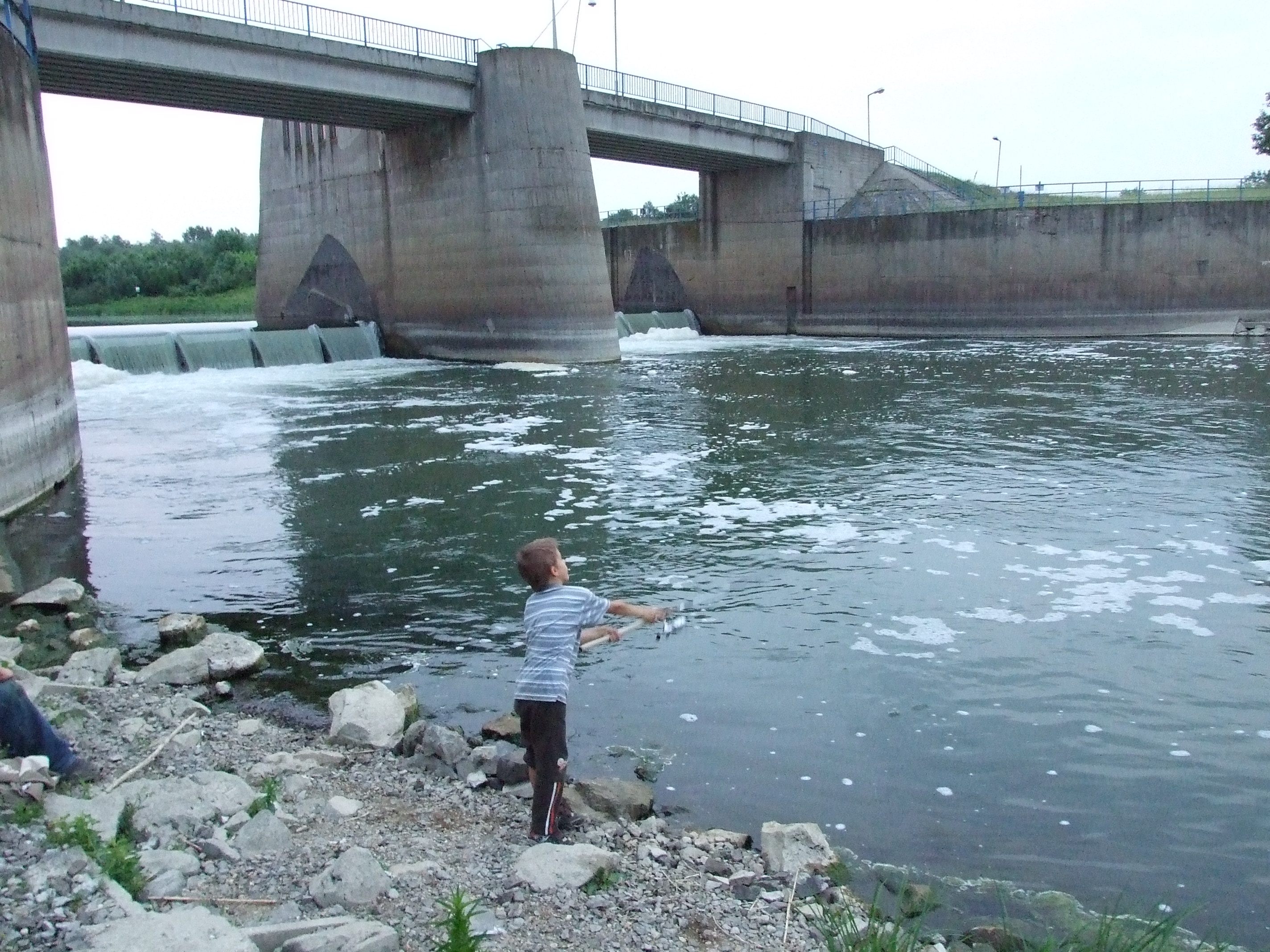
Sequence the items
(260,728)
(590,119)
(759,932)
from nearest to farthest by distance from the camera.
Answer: (759,932)
(260,728)
(590,119)

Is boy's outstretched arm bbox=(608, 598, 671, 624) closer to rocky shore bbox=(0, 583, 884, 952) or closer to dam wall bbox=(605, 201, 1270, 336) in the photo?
rocky shore bbox=(0, 583, 884, 952)

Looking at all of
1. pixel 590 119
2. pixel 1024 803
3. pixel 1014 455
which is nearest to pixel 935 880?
pixel 1024 803

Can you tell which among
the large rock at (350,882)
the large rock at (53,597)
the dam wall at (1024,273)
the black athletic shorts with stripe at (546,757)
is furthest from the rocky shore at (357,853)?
the dam wall at (1024,273)

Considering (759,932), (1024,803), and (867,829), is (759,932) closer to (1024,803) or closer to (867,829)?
(867,829)

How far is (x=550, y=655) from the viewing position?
503cm

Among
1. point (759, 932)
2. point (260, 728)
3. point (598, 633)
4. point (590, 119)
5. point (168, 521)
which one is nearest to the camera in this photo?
point (759, 932)

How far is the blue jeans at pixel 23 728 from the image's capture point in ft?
15.9

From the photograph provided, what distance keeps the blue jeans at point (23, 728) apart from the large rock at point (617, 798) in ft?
7.71

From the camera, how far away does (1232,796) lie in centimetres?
559

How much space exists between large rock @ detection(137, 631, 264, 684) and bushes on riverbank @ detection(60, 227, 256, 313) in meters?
67.9

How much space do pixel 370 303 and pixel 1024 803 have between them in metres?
35.5

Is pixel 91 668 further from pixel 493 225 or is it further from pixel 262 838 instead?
pixel 493 225

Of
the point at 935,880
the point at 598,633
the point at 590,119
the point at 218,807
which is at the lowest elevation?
the point at 935,880

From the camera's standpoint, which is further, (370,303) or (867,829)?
(370,303)
